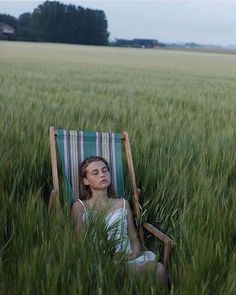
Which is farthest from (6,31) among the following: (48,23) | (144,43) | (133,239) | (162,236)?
(162,236)

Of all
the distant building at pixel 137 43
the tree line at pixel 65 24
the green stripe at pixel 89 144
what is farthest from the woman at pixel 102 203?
the distant building at pixel 137 43

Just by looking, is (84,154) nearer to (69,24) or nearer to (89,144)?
(89,144)

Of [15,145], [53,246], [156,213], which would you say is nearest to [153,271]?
[53,246]

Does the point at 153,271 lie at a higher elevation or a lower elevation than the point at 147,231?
higher

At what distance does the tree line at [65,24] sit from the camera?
62969 mm

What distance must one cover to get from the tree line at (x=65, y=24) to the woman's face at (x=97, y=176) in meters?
60.4

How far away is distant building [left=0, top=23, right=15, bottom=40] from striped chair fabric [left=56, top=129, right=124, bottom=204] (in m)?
54.9

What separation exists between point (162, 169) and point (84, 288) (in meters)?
1.68

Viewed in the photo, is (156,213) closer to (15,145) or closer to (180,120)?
(15,145)

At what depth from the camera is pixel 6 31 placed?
190 ft

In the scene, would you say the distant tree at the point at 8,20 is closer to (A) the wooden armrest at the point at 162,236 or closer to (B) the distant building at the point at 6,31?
(B) the distant building at the point at 6,31

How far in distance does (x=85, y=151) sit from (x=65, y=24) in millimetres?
62193

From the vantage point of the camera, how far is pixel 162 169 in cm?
329

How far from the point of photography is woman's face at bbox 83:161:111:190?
2758 mm
